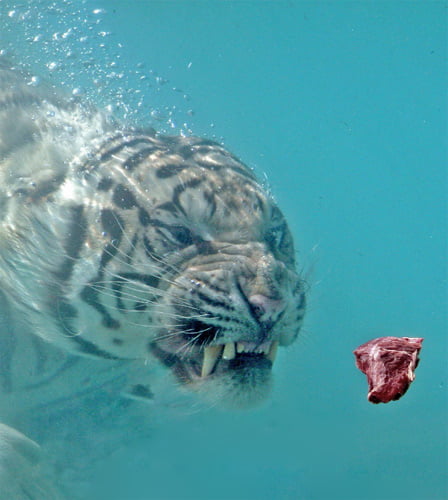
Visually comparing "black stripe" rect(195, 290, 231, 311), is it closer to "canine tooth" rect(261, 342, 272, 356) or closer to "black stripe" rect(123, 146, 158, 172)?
"canine tooth" rect(261, 342, 272, 356)

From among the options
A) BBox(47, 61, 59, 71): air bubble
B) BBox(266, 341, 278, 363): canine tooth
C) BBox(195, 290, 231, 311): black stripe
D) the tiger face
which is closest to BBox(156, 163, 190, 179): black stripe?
the tiger face

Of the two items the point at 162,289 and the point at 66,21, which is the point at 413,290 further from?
the point at 162,289

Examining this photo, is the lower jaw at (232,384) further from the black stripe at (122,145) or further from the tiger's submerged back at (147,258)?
the black stripe at (122,145)

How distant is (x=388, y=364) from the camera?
1810mm

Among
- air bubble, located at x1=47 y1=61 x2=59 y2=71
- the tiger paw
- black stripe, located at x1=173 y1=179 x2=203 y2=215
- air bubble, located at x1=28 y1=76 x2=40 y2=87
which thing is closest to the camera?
black stripe, located at x1=173 y1=179 x2=203 y2=215

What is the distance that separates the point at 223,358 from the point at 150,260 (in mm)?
712

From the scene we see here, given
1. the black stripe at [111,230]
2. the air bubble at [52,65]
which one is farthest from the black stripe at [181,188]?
the air bubble at [52,65]

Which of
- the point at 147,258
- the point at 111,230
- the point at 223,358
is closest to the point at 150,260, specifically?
the point at 147,258

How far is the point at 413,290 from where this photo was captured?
41156mm

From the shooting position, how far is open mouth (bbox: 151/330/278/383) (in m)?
3.01

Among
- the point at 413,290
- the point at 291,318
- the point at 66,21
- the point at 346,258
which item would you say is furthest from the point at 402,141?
the point at 291,318

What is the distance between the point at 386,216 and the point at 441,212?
3.79 metres

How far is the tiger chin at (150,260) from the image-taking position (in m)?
2.95

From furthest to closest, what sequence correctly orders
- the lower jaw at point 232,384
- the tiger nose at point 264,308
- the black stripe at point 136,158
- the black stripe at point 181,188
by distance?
the black stripe at point 136,158 < the black stripe at point 181,188 < the lower jaw at point 232,384 < the tiger nose at point 264,308
